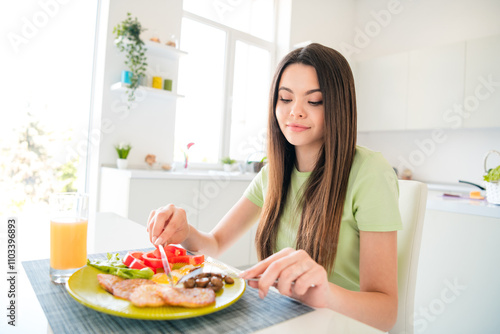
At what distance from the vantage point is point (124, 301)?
506 mm

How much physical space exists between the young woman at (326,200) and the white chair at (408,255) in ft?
0.35

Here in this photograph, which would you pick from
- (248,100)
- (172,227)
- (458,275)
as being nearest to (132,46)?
(248,100)

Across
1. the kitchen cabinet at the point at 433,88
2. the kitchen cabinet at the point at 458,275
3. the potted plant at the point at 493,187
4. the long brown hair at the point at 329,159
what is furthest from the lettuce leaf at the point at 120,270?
the kitchen cabinet at the point at 433,88

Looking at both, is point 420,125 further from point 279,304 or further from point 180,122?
point 279,304

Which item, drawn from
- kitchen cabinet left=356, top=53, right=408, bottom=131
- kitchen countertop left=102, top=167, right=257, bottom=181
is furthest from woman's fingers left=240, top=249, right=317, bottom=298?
kitchen cabinet left=356, top=53, right=408, bottom=131

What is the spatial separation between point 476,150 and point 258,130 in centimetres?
229

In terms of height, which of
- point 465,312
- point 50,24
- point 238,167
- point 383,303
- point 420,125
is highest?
point 50,24

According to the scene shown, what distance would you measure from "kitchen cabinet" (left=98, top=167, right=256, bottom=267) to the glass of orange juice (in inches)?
69.2

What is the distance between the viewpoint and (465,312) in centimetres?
176

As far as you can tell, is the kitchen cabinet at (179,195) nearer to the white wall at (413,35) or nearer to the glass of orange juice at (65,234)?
the glass of orange juice at (65,234)

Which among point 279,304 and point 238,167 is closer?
point 279,304

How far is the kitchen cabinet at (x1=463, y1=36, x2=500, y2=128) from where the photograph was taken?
3156mm

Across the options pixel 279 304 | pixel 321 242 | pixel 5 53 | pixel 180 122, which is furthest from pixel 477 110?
pixel 5 53

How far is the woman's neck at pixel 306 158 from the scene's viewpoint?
42.8 inches
